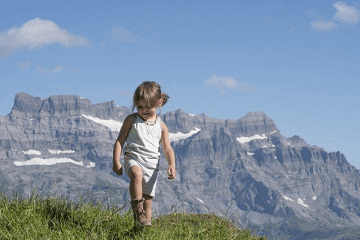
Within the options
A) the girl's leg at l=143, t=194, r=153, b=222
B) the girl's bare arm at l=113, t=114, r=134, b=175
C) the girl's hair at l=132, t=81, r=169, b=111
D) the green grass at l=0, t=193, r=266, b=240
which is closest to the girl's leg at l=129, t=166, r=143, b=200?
the girl's leg at l=143, t=194, r=153, b=222

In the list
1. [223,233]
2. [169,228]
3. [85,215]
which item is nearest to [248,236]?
[223,233]

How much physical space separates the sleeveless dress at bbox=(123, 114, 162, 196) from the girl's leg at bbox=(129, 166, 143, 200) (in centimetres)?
12

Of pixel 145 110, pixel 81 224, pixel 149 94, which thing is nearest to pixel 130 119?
pixel 145 110

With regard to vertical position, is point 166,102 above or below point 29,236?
above

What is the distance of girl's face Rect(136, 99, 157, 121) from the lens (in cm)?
994

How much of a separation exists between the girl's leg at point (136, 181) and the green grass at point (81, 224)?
657mm

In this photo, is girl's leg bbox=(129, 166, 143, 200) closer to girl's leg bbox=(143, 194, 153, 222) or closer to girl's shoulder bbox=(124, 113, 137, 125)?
girl's leg bbox=(143, 194, 153, 222)

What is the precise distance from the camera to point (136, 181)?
942 centimetres

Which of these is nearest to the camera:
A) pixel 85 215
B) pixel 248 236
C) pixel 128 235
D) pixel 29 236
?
pixel 29 236

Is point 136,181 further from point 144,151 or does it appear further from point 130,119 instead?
point 130,119

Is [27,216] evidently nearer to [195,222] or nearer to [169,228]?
[169,228]

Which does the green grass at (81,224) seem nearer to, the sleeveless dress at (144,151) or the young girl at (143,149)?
the young girl at (143,149)

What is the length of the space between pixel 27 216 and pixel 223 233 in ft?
12.8

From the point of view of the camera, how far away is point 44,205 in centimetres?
1016
